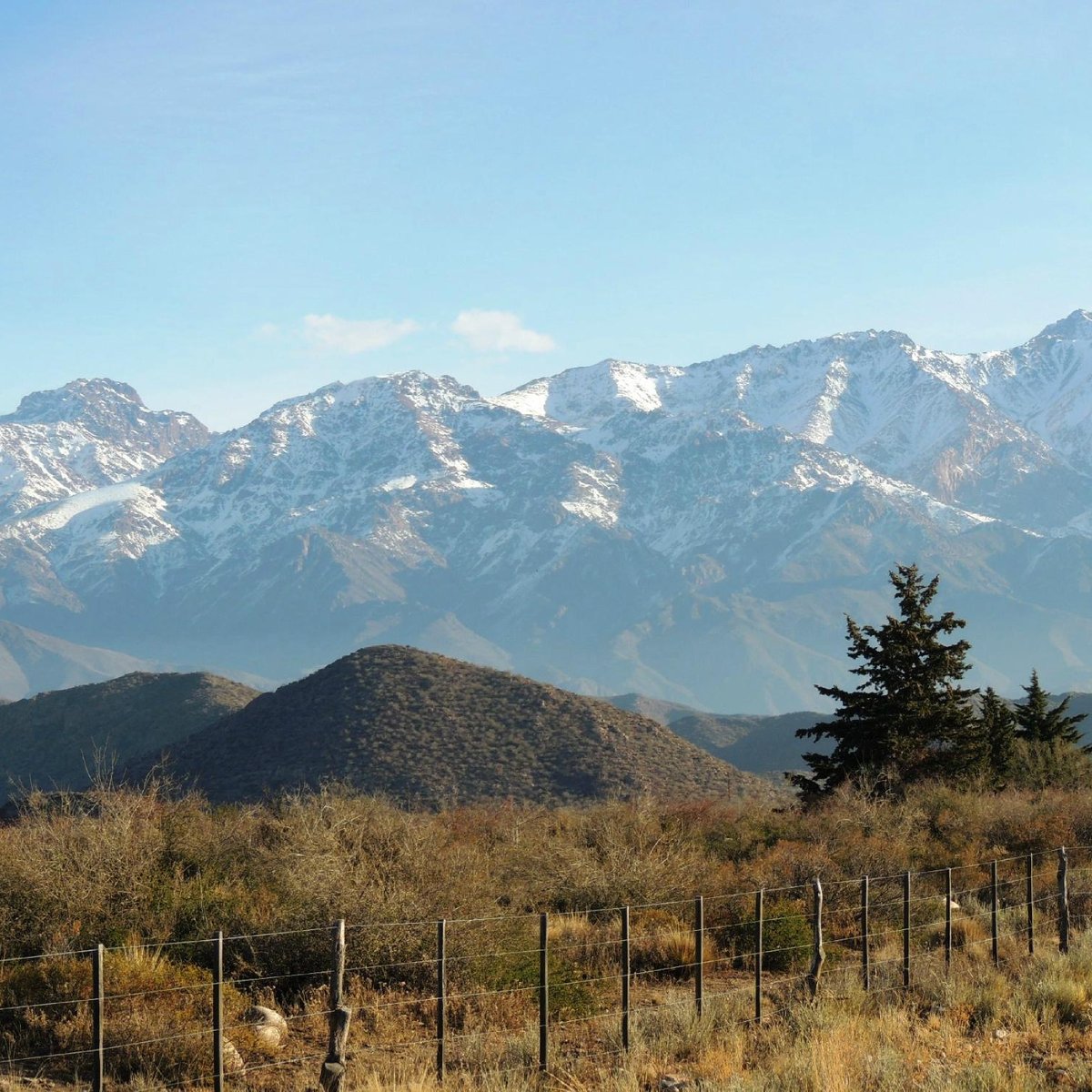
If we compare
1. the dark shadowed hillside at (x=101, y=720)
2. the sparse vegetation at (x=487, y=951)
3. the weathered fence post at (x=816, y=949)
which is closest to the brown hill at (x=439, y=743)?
the dark shadowed hillside at (x=101, y=720)

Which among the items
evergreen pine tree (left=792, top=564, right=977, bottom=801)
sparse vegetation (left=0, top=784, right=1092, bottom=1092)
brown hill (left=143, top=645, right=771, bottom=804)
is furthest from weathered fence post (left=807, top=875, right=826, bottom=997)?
brown hill (left=143, top=645, right=771, bottom=804)

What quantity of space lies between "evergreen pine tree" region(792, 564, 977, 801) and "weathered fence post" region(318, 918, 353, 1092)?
2953cm

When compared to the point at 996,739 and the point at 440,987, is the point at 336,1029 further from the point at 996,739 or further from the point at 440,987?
the point at 996,739

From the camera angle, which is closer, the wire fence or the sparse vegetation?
the wire fence

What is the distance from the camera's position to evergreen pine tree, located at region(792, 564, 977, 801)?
41.6 meters

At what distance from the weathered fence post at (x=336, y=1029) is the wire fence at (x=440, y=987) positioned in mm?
20

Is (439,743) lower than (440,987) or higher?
higher

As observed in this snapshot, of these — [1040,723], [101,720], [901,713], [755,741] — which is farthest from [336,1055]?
[755,741]

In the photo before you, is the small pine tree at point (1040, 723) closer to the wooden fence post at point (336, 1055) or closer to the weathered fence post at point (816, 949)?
the weathered fence post at point (816, 949)

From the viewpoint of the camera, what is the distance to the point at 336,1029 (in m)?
13.1

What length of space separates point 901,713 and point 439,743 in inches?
1638

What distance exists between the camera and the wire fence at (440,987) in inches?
560

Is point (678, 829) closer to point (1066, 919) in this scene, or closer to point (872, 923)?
point (872, 923)

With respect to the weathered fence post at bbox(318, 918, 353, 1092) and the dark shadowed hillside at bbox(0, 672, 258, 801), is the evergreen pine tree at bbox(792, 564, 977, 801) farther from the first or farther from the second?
the dark shadowed hillside at bbox(0, 672, 258, 801)
